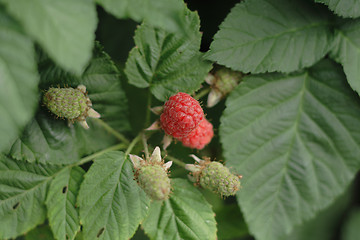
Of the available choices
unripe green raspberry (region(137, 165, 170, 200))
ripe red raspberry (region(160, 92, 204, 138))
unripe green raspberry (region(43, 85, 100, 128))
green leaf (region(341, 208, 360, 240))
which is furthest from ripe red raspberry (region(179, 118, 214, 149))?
green leaf (region(341, 208, 360, 240))

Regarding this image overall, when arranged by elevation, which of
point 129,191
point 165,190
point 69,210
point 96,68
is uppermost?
point 96,68

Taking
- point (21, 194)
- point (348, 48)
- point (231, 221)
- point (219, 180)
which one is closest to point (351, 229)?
point (231, 221)

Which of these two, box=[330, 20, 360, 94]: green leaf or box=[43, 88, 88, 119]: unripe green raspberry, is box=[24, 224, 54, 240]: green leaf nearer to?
box=[43, 88, 88, 119]: unripe green raspberry

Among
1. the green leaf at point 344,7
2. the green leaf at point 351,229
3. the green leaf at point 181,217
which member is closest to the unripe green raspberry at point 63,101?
the green leaf at point 181,217

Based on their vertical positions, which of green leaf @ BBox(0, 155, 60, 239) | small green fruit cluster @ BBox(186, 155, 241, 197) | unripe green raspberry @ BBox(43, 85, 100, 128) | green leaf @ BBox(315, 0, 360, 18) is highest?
green leaf @ BBox(315, 0, 360, 18)

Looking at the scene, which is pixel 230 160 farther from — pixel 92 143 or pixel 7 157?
pixel 7 157

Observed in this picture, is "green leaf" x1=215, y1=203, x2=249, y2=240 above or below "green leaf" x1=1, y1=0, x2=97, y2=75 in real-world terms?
below

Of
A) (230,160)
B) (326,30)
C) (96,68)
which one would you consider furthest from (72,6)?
(326,30)
